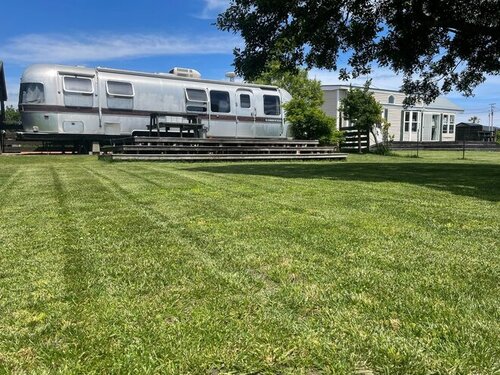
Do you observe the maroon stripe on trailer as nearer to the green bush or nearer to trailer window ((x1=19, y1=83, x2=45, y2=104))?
trailer window ((x1=19, y1=83, x2=45, y2=104))

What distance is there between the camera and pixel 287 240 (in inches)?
141

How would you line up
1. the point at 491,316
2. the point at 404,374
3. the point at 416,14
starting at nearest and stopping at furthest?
the point at 404,374
the point at 491,316
the point at 416,14

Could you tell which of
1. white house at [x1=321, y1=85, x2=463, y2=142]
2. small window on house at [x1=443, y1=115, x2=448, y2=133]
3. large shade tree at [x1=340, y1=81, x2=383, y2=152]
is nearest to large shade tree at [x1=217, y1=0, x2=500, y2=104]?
large shade tree at [x1=340, y1=81, x2=383, y2=152]

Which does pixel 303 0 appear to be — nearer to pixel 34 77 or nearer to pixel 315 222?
pixel 315 222

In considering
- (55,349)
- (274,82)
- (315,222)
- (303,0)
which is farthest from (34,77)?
(274,82)

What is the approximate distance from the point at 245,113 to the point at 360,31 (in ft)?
24.3

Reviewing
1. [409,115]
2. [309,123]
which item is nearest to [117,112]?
[309,123]

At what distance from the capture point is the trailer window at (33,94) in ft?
46.6

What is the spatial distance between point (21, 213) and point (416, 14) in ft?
32.8

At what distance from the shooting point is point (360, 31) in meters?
11.1

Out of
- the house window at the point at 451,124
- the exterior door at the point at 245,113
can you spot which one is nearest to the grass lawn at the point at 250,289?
the exterior door at the point at 245,113

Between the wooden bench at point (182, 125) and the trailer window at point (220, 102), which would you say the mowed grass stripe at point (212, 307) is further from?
the trailer window at point (220, 102)

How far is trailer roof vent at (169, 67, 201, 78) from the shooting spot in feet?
57.9

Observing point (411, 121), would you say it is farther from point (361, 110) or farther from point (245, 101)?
point (245, 101)
